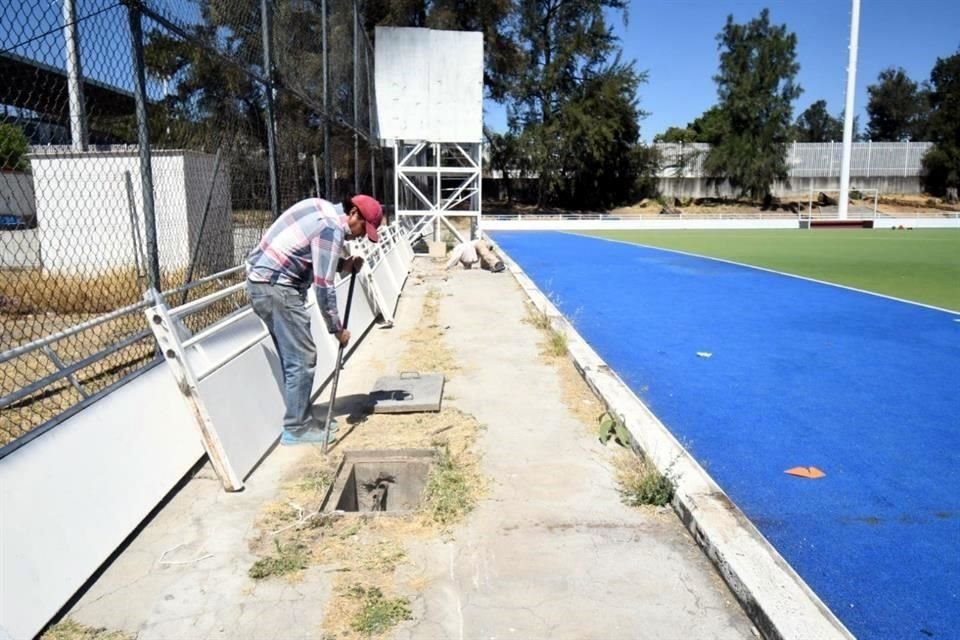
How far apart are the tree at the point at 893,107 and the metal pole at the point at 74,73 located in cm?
11101

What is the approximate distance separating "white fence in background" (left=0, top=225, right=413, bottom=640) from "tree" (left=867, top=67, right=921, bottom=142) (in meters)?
111

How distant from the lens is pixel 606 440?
555cm

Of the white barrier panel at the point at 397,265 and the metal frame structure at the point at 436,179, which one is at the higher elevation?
the metal frame structure at the point at 436,179

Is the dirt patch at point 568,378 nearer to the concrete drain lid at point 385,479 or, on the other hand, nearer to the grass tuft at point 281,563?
the concrete drain lid at point 385,479

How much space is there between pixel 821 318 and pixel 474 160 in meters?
13.6

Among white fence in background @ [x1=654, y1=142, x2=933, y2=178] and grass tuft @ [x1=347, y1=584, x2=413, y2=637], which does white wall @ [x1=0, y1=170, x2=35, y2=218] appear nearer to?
grass tuft @ [x1=347, y1=584, x2=413, y2=637]

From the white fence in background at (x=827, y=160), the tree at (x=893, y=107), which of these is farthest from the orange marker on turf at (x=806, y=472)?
the tree at (x=893, y=107)

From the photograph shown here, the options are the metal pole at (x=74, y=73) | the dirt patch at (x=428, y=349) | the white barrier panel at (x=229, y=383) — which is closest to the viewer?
the white barrier panel at (x=229, y=383)

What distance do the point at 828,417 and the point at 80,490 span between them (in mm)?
5692

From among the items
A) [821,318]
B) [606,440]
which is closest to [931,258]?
[821,318]

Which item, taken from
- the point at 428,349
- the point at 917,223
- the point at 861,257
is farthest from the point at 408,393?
the point at 917,223

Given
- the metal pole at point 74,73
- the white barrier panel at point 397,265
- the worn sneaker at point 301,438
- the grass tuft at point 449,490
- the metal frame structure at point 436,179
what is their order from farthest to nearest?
the metal frame structure at point 436,179
the white barrier panel at point 397,265
the worn sneaker at point 301,438
the metal pole at point 74,73
the grass tuft at point 449,490

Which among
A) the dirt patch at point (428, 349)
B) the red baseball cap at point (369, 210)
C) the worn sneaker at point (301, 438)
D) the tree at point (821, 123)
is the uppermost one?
the tree at point (821, 123)

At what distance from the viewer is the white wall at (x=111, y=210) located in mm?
10680
